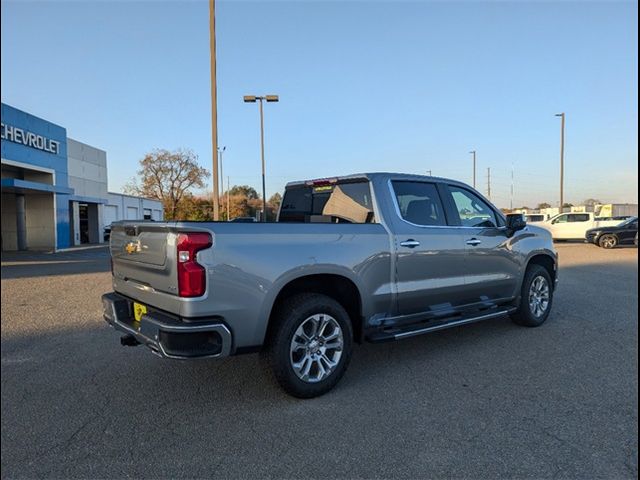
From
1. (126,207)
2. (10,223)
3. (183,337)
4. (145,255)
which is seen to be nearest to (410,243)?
(183,337)

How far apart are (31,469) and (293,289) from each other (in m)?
2.09

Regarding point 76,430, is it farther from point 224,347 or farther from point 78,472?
point 224,347

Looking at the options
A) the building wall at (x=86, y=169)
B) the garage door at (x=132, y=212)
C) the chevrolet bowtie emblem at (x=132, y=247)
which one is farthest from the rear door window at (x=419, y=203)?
the garage door at (x=132, y=212)

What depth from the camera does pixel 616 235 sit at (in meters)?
19.5

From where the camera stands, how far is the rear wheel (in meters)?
19.7

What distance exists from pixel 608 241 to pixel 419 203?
63.8 feet

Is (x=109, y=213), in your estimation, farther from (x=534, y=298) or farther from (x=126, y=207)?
(x=534, y=298)

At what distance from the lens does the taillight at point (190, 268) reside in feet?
10.00

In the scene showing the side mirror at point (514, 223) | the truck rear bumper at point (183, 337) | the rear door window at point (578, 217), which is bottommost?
the truck rear bumper at point (183, 337)

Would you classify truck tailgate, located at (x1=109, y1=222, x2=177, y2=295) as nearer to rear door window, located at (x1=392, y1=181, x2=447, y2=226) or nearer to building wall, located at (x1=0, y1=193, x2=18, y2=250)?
rear door window, located at (x1=392, y1=181, x2=447, y2=226)

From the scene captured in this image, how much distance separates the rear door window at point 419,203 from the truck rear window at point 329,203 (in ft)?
1.14

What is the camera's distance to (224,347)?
3148 millimetres

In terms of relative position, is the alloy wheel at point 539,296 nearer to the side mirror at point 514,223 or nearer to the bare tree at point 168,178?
the side mirror at point 514,223

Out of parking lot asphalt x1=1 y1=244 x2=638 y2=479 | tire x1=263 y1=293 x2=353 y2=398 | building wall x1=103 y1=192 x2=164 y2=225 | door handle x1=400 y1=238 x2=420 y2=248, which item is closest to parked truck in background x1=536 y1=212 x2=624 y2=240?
parking lot asphalt x1=1 y1=244 x2=638 y2=479
